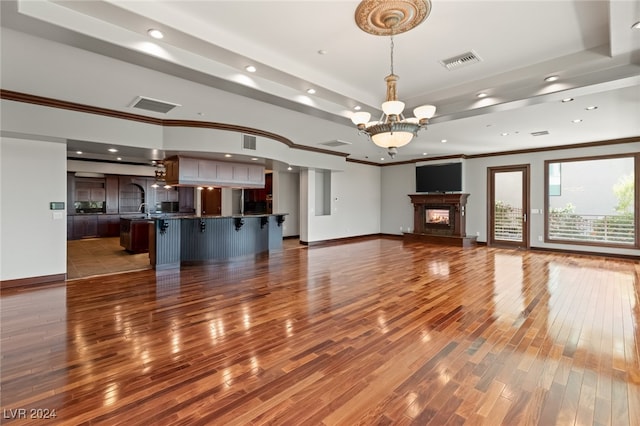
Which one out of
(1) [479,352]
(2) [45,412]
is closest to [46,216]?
(2) [45,412]

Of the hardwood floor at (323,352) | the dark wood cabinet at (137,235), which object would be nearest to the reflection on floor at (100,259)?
the dark wood cabinet at (137,235)

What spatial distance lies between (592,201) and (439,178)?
3968 millimetres

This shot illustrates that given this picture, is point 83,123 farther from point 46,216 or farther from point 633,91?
point 633,91

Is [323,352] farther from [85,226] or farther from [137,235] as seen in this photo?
[85,226]

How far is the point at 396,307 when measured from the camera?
3.89 metres

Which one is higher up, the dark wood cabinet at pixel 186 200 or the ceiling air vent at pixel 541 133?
the ceiling air vent at pixel 541 133

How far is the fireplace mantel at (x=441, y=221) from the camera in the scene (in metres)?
9.85

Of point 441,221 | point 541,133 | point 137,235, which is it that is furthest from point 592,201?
point 137,235

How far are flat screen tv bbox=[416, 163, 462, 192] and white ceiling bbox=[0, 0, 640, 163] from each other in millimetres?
4743

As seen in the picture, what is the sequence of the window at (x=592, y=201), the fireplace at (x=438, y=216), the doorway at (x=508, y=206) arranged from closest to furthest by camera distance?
the window at (x=592, y=201)
the doorway at (x=508, y=206)
the fireplace at (x=438, y=216)

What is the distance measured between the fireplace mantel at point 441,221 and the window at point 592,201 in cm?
220

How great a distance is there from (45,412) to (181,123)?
5044 millimetres

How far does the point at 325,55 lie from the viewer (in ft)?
11.6

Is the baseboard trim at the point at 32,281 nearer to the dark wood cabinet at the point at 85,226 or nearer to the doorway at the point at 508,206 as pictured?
the dark wood cabinet at the point at 85,226
